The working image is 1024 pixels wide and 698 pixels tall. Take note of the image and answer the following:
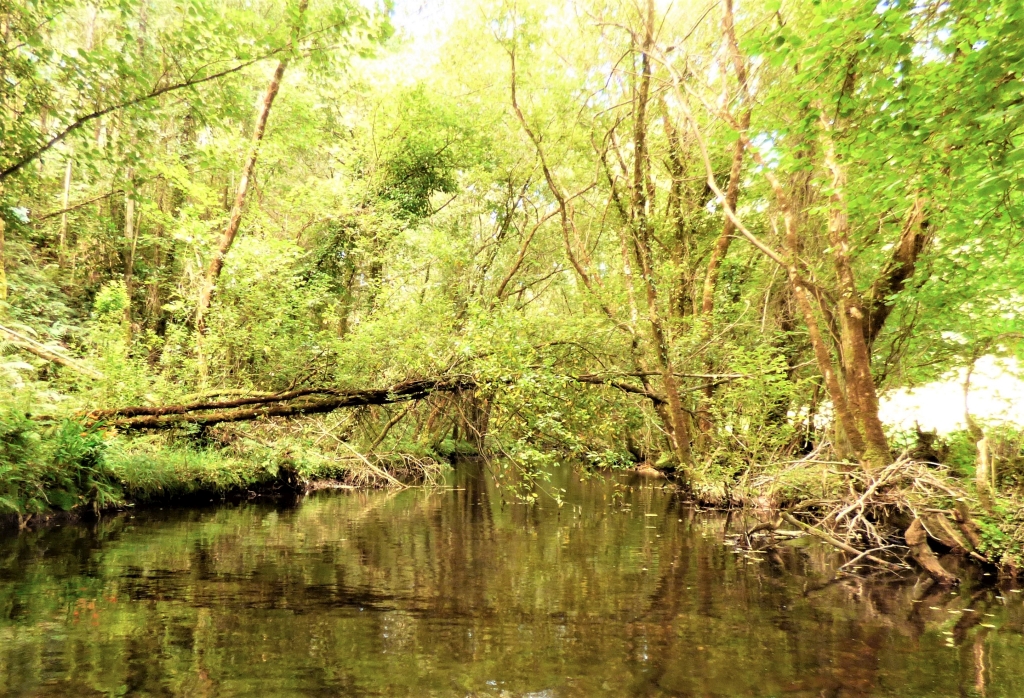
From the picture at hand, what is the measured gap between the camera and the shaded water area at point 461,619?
5062mm

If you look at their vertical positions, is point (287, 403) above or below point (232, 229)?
below

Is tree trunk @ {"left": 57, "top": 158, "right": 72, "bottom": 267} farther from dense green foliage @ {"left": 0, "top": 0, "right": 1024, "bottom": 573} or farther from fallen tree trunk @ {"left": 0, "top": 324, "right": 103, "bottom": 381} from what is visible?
fallen tree trunk @ {"left": 0, "top": 324, "right": 103, "bottom": 381}

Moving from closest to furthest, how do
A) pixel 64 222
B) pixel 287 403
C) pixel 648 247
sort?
pixel 287 403
pixel 648 247
pixel 64 222

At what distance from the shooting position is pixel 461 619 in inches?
263

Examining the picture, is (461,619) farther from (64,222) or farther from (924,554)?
Answer: (64,222)

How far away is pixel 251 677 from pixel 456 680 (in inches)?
63.8

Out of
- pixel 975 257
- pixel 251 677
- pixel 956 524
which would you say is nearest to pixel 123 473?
pixel 251 677

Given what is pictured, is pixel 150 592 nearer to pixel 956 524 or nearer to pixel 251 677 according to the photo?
pixel 251 677

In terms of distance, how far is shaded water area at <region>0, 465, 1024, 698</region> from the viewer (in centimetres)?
506

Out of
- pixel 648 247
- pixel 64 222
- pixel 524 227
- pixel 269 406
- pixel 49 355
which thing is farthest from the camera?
pixel 524 227

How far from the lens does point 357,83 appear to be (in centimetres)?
2353

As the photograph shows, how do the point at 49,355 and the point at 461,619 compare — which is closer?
the point at 461,619

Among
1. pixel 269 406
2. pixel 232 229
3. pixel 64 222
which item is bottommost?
pixel 269 406

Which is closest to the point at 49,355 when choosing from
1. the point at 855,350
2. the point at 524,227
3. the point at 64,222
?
the point at 64,222
